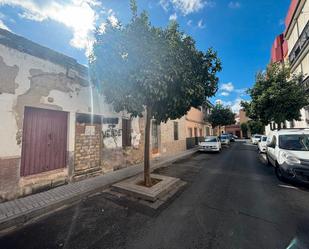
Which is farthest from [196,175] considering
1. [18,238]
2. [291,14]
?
[291,14]

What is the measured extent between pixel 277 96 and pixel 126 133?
9951 millimetres

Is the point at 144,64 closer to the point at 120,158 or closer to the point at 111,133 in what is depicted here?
the point at 111,133

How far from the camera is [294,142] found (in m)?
6.40

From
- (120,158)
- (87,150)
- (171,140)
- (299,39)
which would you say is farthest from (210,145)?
(87,150)

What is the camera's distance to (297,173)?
5.29 metres

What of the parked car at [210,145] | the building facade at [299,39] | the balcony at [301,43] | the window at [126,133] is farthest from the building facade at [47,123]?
the balcony at [301,43]

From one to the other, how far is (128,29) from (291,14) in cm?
1710

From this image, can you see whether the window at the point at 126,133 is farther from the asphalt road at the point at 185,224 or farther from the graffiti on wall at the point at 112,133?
the asphalt road at the point at 185,224

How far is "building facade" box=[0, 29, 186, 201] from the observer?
4570 millimetres

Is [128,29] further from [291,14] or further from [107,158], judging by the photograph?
[291,14]

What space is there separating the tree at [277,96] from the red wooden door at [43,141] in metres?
12.1

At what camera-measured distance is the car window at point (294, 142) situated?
6.08 m

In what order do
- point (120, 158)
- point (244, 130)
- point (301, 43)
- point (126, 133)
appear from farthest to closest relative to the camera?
point (244, 130)
point (301, 43)
point (126, 133)
point (120, 158)

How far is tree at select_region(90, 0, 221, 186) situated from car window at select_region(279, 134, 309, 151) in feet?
13.9
